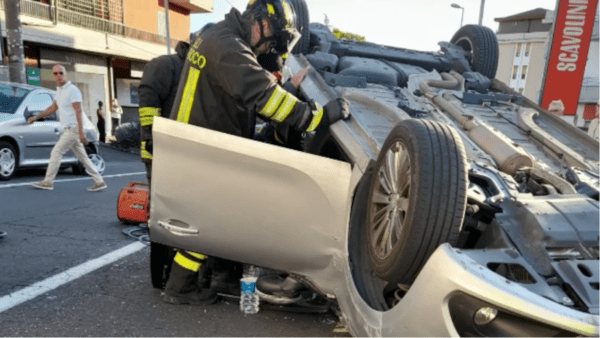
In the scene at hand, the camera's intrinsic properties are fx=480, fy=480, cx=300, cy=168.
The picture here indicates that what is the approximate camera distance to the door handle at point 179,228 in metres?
2.56

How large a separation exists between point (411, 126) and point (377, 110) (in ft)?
2.71

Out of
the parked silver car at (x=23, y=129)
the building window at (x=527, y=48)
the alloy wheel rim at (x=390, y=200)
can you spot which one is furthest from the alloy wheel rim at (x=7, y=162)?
the building window at (x=527, y=48)

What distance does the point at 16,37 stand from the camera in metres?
10.1

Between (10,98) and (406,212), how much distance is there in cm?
729

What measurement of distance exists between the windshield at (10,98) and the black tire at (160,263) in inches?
220

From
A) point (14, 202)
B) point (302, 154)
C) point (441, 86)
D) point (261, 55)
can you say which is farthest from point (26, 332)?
point (14, 202)

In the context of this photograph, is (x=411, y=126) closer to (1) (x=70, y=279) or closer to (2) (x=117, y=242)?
(1) (x=70, y=279)

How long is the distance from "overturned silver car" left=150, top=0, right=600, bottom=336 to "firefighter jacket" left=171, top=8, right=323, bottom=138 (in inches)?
11.0

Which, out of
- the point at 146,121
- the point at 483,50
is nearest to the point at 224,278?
the point at 146,121

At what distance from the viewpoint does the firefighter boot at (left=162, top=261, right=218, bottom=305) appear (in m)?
2.87

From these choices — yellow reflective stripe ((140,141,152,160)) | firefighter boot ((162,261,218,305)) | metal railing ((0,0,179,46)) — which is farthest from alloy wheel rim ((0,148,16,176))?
metal railing ((0,0,179,46))

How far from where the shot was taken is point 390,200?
2.11 meters

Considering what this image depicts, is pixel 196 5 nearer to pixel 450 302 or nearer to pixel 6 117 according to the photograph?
pixel 6 117

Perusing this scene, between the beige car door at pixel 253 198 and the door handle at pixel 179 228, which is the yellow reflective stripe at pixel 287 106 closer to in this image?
the beige car door at pixel 253 198
